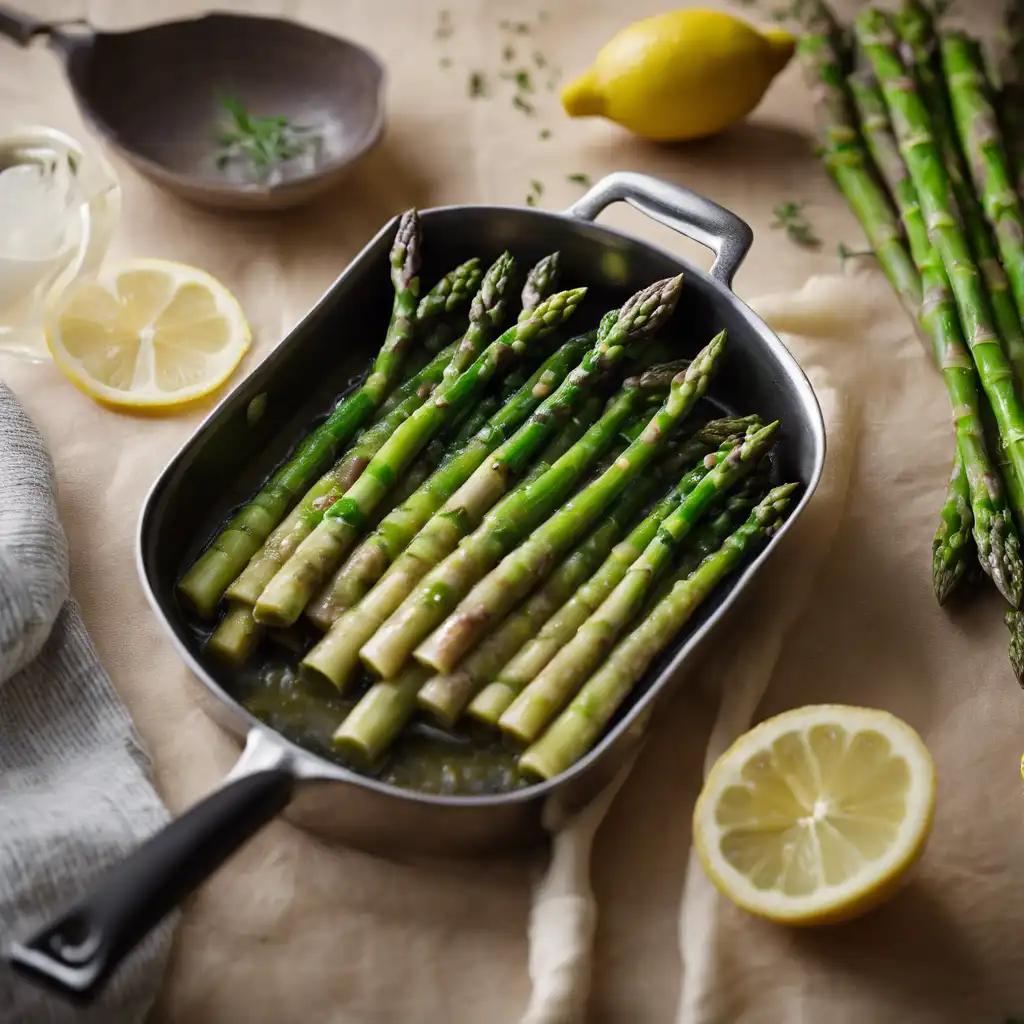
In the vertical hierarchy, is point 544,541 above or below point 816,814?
above

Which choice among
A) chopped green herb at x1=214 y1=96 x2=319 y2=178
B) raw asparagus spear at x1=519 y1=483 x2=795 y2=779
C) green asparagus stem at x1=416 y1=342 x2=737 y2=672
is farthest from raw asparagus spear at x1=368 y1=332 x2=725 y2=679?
chopped green herb at x1=214 y1=96 x2=319 y2=178

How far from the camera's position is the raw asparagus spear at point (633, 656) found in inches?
88.7

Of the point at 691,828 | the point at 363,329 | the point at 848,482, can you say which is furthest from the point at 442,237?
the point at 691,828

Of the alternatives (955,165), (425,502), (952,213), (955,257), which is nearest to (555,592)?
(425,502)

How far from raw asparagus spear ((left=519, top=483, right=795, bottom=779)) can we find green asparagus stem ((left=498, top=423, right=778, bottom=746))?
0.09ft

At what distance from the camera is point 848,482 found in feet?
9.63

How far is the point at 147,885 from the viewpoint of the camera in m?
Result: 1.75

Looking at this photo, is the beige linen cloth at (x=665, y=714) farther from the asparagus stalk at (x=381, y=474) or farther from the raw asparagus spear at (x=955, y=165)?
the asparagus stalk at (x=381, y=474)

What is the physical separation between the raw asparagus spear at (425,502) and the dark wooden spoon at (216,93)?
96cm

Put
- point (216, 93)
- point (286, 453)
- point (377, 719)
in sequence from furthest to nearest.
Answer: point (216, 93), point (286, 453), point (377, 719)

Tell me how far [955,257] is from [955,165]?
1.36 ft

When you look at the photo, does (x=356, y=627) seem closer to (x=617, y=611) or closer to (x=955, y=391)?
(x=617, y=611)

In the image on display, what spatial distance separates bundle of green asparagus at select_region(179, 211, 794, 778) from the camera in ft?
7.69

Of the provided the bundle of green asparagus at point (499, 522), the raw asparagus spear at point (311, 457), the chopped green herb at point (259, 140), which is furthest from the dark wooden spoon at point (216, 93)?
the bundle of green asparagus at point (499, 522)
